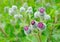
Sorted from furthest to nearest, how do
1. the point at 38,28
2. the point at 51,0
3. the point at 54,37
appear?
the point at 51,0 < the point at 54,37 < the point at 38,28

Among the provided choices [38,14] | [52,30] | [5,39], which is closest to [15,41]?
[5,39]

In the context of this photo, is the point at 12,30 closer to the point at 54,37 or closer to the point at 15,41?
the point at 15,41

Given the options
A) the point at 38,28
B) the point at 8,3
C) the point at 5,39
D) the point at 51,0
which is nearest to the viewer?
the point at 38,28

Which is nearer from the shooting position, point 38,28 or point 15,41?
point 38,28

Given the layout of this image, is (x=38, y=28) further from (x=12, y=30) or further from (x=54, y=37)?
(x=12, y=30)

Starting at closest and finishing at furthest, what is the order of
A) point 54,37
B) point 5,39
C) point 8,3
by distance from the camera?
point 54,37 → point 5,39 → point 8,3

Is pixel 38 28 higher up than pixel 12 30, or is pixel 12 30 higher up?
pixel 38 28

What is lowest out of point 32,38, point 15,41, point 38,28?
point 15,41

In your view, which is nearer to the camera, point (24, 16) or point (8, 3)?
point (24, 16)

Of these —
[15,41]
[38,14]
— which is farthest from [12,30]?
[38,14]
